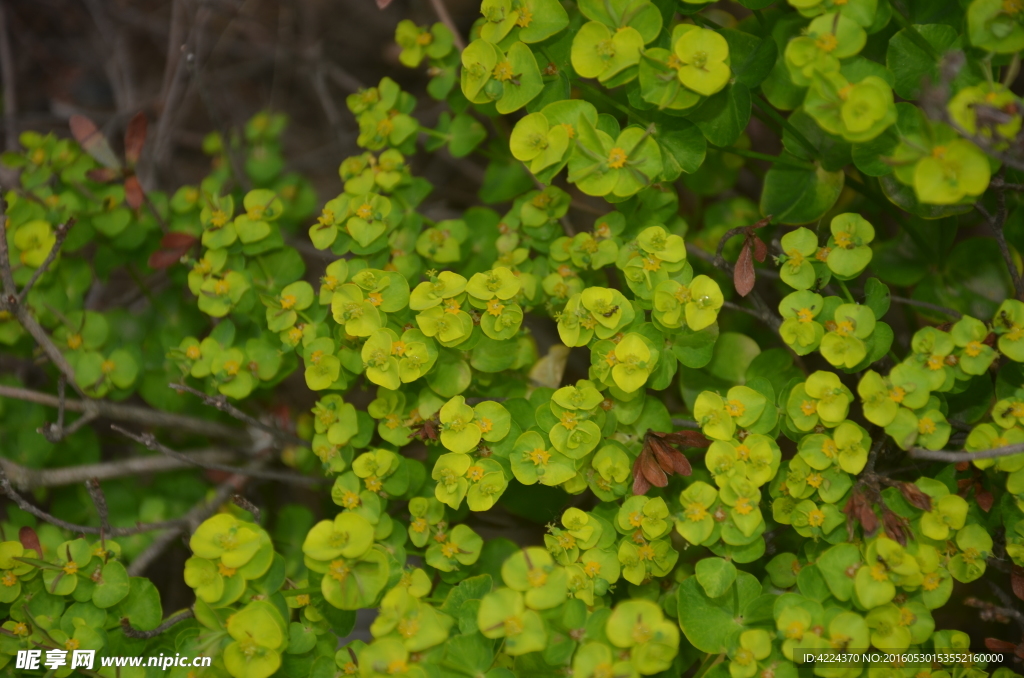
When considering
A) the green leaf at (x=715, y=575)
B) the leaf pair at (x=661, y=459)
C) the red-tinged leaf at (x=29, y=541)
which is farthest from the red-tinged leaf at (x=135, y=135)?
the green leaf at (x=715, y=575)

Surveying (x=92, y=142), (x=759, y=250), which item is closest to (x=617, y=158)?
(x=759, y=250)

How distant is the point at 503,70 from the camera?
1767 millimetres

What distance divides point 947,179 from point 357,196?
141 centimetres

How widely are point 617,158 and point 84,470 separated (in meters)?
1.80

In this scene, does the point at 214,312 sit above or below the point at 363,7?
below

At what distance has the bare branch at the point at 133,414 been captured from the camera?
2098mm

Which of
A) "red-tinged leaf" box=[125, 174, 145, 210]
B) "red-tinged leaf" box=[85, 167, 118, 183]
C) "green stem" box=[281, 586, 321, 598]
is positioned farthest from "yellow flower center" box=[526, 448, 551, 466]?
"red-tinged leaf" box=[85, 167, 118, 183]

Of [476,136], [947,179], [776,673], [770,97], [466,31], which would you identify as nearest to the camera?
[947,179]

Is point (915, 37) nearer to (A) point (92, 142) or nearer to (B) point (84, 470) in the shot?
(A) point (92, 142)

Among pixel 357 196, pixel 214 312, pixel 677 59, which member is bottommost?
pixel 214 312

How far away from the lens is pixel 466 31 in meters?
3.20

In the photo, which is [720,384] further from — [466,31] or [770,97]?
[466,31]

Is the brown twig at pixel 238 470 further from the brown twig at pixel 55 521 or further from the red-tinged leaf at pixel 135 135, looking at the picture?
the red-tinged leaf at pixel 135 135

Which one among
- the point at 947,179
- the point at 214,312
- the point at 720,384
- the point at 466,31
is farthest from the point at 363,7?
the point at 947,179
